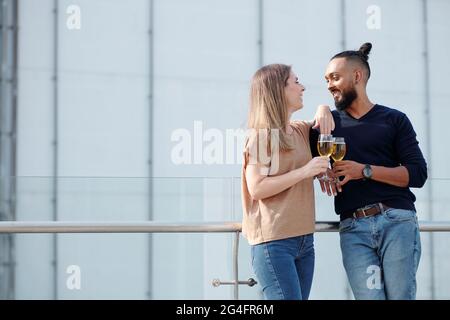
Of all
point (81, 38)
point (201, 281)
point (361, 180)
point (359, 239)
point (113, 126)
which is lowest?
point (201, 281)

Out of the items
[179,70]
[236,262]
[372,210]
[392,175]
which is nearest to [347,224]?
[372,210]

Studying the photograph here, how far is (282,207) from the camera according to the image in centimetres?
272

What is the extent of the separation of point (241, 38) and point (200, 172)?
1513 millimetres

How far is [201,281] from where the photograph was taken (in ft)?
13.5

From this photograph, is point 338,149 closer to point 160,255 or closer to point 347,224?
point 347,224

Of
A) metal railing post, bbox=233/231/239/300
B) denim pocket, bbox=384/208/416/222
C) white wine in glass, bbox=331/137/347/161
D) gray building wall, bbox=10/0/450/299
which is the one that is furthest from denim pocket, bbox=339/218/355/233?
gray building wall, bbox=10/0/450/299

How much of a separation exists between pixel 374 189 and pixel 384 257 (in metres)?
0.23

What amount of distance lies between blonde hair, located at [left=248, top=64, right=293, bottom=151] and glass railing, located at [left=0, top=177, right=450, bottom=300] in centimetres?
89

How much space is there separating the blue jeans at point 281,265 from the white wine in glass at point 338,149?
0.28 meters

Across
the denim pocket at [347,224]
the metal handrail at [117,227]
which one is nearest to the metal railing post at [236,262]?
the metal handrail at [117,227]

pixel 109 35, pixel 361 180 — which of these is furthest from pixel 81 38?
pixel 361 180

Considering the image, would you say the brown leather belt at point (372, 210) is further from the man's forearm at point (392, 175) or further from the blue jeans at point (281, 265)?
the blue jeans at point (281, 265)

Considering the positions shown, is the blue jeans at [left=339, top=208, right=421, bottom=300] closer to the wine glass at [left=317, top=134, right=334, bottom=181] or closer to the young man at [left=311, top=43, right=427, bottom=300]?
the young man at [left=311, top=43, right=427, bottom=300]

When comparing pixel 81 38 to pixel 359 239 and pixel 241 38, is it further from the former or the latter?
pixel 359 239
